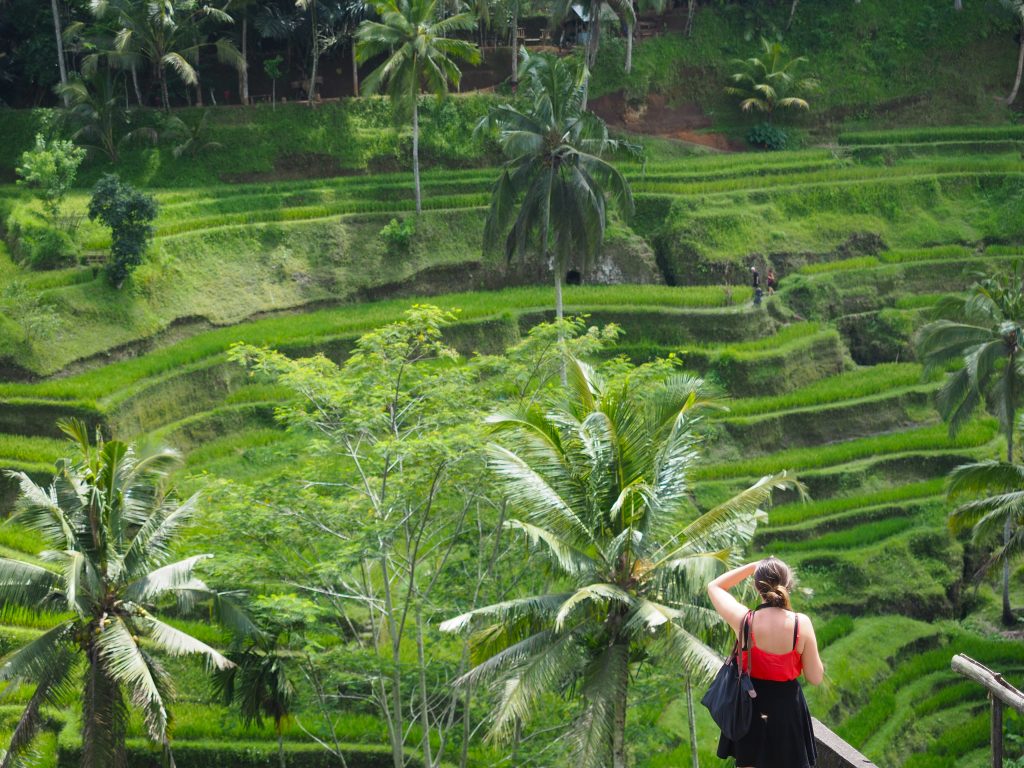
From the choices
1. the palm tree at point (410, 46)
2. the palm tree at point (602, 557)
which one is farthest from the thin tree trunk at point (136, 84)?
the palm tree at point (602, 557)

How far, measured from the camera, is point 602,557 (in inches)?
714

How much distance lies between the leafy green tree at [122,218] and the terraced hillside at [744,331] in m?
0.88

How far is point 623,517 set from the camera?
18203 mm

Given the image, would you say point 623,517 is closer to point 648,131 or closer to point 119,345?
point 119,345

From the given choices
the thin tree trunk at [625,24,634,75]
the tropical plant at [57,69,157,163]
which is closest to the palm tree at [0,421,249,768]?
the tropical plant at [57,69,157,163]

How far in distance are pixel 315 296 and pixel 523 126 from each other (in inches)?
519

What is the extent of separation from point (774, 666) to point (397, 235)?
119 ft

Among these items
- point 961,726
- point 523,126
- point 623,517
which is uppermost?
point 523,126

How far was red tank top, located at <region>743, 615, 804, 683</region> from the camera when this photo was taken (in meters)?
9.75

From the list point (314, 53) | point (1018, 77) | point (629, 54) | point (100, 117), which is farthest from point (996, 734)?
point (1018, 77)

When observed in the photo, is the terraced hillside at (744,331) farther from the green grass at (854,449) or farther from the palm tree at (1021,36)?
the palm tree at (1021,36)

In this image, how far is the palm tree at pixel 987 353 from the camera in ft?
112

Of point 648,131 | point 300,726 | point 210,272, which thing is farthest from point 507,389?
point 648,131

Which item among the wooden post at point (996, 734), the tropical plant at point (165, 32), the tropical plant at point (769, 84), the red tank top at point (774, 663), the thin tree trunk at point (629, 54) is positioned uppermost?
the tropical plant at point (165, 32)
